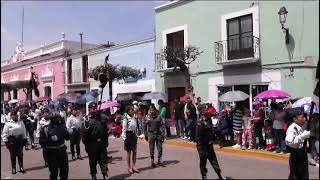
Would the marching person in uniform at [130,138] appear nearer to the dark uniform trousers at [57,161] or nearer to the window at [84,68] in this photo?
the dark uniform trousers at [57,161]

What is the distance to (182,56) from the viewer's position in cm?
2148

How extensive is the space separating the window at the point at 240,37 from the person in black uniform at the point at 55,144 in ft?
36.8

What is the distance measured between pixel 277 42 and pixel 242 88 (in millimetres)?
2600

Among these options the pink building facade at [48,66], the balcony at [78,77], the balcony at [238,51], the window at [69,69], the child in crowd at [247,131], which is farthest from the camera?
the pink building facade at [48,66]

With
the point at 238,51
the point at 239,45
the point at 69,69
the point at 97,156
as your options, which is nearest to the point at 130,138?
the point at 97,156

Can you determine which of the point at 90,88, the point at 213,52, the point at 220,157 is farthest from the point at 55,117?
the point at 90,88

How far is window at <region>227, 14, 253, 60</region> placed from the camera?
19453 mm

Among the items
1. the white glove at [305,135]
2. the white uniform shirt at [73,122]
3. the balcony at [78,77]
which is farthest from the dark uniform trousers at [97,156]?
the balcony at [78,77]

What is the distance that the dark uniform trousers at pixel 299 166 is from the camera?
8336 millimetres

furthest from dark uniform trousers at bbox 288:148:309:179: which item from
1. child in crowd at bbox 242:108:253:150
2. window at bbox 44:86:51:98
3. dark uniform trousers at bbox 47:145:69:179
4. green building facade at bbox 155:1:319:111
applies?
window at bbox 44:86:51:98

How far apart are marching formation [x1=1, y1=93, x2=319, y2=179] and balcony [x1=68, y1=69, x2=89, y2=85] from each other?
508 inches

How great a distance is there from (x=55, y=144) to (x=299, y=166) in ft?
14.8

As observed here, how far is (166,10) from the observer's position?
23969mm

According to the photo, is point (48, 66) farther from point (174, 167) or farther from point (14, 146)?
point (174, 167)
